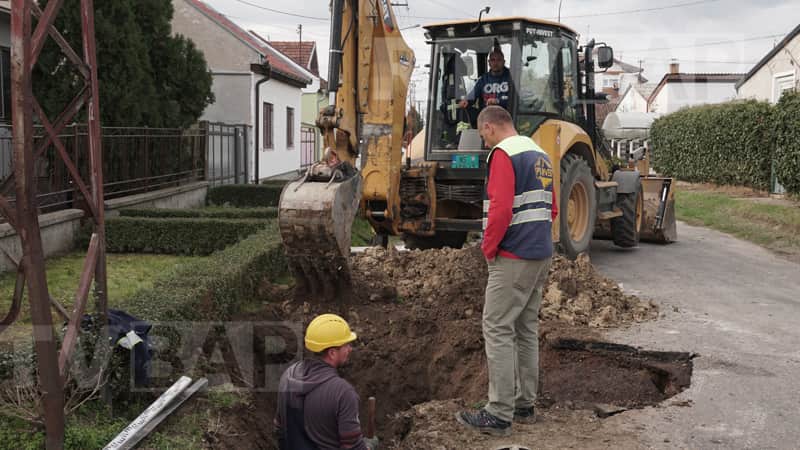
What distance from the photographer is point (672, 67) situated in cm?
5044

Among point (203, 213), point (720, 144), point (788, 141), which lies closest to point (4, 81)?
point (203, 213)

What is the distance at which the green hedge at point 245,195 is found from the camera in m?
16.9

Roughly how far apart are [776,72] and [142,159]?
21.4 meters

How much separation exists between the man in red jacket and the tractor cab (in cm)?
446

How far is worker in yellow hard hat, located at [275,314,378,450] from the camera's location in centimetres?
379

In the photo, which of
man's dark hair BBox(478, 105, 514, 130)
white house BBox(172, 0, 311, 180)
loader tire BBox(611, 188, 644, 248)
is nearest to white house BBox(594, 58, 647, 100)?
white house BBox(172, 0, 311, 180)

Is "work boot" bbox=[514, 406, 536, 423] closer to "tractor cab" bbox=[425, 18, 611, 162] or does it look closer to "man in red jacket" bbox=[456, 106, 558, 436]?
"man in red jacket" bbox=[456, 106, 558, 436]

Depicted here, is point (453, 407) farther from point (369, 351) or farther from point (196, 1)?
point (196, 1)

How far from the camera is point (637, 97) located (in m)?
59.1

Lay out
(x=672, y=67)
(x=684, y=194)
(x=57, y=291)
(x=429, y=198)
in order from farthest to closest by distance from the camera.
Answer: (x=672, y=67) < (x=684, y=194) < (x=429, y=198) < (x=57, y=291)

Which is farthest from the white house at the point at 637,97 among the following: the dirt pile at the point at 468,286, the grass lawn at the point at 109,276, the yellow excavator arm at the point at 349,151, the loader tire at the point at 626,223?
the yellow excavator arm at the point at 349,151

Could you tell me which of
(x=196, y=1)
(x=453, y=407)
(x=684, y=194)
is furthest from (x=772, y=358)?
(x=196, y=1)

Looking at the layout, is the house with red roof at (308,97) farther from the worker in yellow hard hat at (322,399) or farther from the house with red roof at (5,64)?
the worker in yellow hard hat at (322,399)

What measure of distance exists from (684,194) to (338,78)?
674 inches
